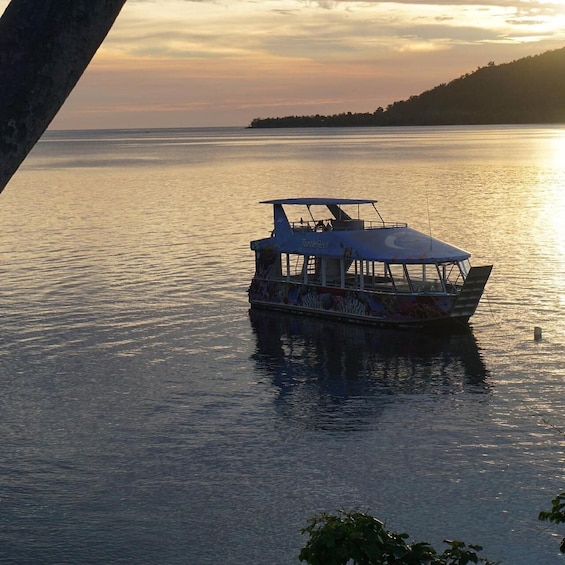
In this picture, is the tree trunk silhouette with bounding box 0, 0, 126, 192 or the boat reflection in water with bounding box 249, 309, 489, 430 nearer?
the tree trunk silhouette with bounding box 0, 0, 126, 192

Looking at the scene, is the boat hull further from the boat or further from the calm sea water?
the calm sea water

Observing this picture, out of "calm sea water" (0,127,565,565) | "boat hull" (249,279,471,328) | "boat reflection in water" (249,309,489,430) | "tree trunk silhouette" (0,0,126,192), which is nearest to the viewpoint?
"tree trunk silhouette" (0,0,126,192)

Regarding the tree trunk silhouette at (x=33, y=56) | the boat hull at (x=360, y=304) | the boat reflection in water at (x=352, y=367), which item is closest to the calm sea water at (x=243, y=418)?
the boat reflection in water at (x=352, y=367)

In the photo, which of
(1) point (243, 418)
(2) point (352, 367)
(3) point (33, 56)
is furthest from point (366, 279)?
(3) point (33, 56)

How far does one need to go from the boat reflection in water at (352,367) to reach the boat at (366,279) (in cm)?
91

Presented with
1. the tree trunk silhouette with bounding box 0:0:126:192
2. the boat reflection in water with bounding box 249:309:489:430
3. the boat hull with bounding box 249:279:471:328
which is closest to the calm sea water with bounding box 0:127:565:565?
the boat reflection in water with bounding box 249:309:489:430

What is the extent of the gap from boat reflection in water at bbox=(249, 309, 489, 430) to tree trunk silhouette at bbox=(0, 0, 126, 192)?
2846cm

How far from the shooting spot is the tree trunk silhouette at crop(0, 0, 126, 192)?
397cm

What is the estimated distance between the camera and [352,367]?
41.0 meters

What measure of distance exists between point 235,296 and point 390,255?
508 inches

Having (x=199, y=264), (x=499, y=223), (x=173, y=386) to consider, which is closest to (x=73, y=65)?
(x=173, y=386)

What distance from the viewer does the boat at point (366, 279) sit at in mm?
46719

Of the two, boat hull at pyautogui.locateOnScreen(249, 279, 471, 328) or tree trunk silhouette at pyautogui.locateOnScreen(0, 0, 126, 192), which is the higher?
tree trunk silhouette at pyautogui.locateOnScreen(0, 0, 126, 192)

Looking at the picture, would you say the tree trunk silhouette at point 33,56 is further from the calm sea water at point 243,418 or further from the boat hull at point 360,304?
the boat hull at point 360,304
